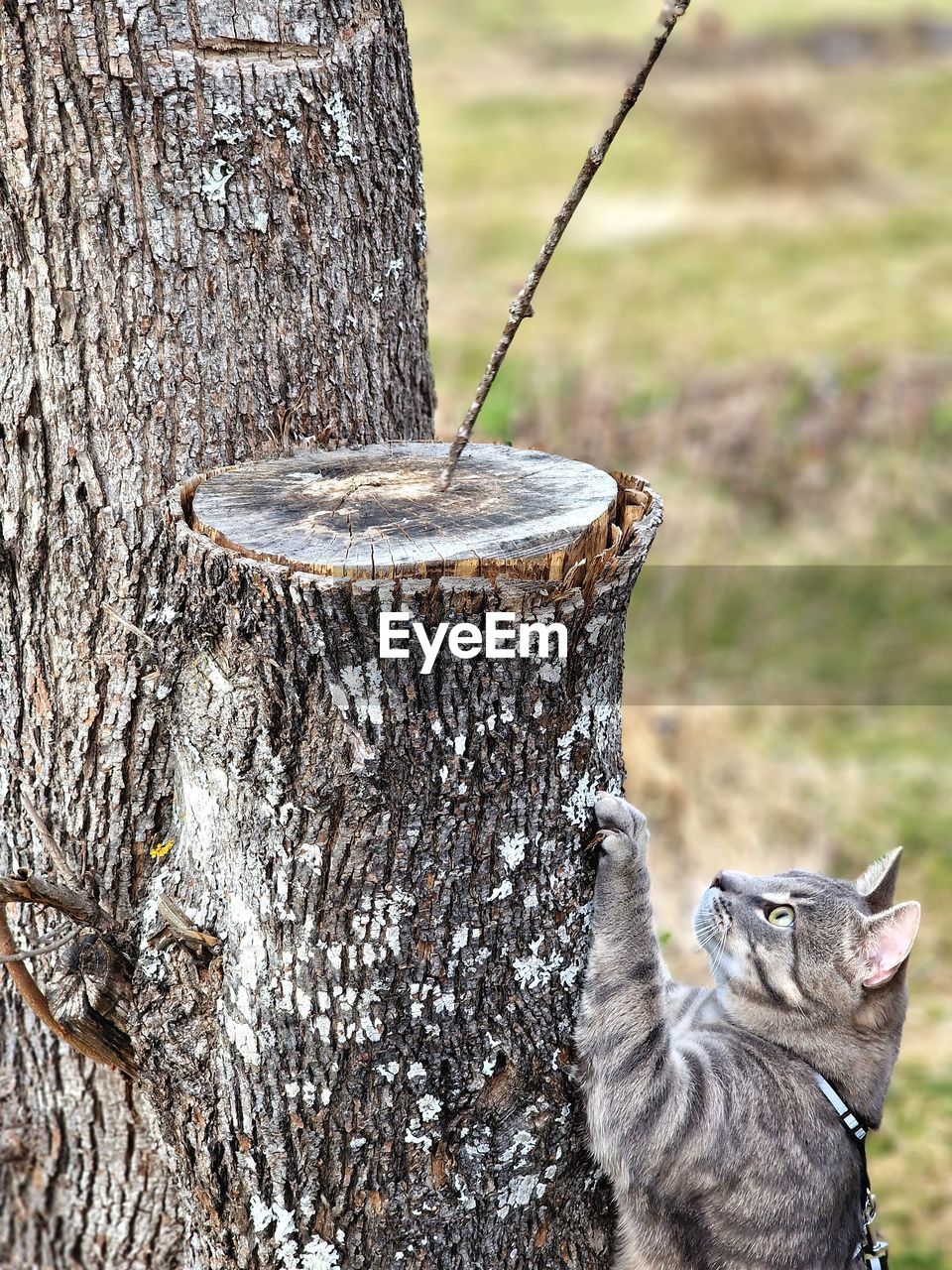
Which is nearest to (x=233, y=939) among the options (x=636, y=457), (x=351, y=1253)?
(x=351, y=1253)

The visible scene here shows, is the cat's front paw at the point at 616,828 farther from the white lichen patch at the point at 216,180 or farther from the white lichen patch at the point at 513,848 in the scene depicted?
the white lichen patch at the point at 216,180

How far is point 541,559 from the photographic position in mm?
1533

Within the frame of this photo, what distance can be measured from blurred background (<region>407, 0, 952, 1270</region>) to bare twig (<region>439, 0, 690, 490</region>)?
4.51 feet

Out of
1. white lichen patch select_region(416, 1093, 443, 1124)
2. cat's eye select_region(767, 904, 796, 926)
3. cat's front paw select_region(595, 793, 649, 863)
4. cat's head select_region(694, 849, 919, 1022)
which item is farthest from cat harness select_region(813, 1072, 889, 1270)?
white lichen patch select_region(416, 1093, 443, 1124)

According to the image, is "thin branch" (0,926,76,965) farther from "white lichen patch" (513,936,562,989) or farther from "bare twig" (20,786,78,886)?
"white lichen patch" (513,936,562,989)

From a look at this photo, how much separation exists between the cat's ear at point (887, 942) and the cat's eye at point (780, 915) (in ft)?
0.47

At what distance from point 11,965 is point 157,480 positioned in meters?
0.75

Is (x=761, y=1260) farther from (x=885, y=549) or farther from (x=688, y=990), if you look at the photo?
(x=885, y=549)

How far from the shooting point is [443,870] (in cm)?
164

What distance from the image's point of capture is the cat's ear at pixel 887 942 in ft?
6.62

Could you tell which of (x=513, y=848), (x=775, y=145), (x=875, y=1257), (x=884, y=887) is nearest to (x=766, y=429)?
(x=884, y=887)

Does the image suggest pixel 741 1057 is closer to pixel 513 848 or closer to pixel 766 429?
pixel 513 848

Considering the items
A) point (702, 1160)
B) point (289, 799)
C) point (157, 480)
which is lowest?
point (702, 1160)

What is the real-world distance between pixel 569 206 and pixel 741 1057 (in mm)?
1398
